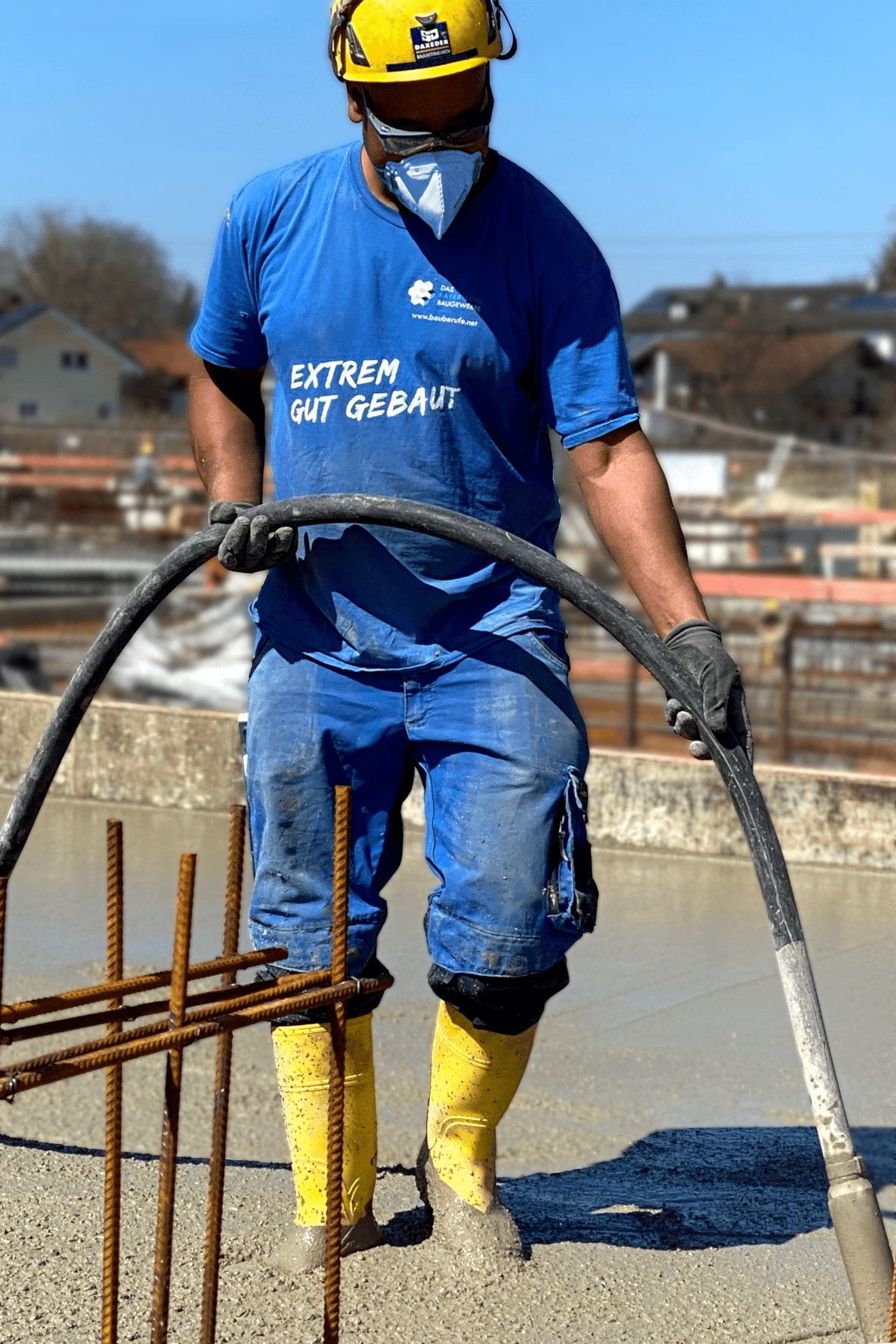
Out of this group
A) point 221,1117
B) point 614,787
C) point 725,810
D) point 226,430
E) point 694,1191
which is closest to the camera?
point 221,1117

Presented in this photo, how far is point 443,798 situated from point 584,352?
2.68 feet

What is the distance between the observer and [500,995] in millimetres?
2906

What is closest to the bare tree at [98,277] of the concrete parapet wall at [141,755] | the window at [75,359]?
the window at [75,359]

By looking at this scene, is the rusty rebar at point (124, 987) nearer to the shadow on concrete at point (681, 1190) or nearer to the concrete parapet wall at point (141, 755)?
the shadow on concrete at point (681, 1190)

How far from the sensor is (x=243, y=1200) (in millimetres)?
3223

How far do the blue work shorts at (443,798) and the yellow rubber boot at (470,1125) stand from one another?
170mm

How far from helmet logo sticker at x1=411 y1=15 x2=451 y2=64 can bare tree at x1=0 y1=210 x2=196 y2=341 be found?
3494 inches

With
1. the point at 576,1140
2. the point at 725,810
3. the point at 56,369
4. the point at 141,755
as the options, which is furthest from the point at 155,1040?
the point at 56,369

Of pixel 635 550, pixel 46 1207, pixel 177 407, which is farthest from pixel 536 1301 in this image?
pixel 177 407

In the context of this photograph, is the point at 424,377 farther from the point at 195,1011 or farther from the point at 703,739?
the point at 195,1011

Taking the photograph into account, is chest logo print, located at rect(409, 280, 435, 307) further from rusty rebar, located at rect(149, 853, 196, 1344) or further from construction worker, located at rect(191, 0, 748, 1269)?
rusty rebar, located at rect(149, 853, 196, 1344)

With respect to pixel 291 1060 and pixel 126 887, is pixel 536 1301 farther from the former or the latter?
pixel 126 887

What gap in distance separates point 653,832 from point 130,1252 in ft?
12.8

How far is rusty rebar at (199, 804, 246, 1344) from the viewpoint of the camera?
7.64 ft
